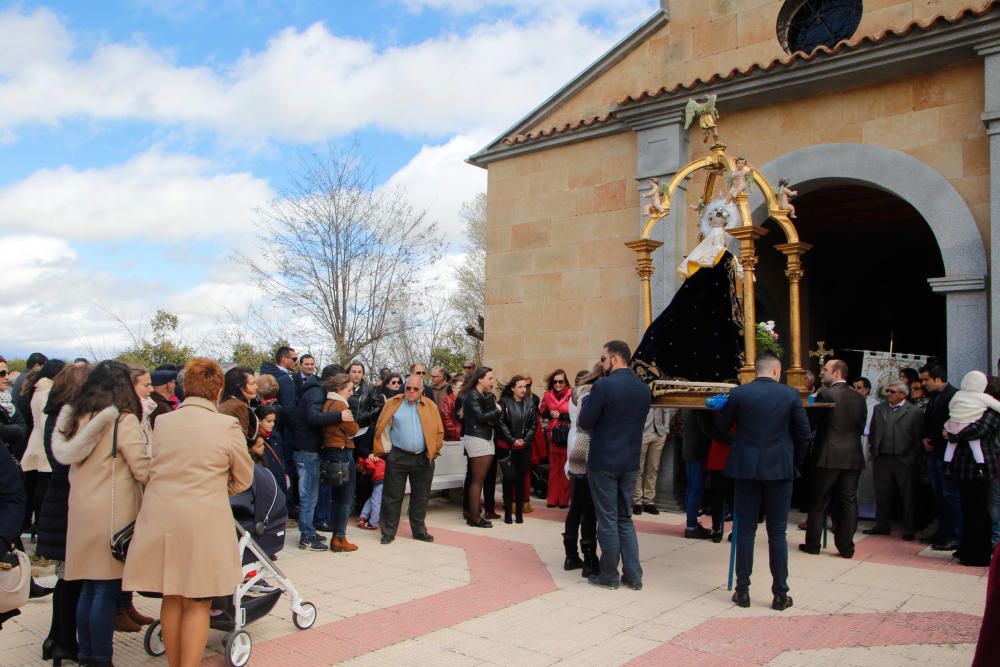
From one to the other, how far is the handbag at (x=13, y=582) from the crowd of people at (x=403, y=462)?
0.11 m

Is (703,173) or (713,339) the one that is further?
(703,173)

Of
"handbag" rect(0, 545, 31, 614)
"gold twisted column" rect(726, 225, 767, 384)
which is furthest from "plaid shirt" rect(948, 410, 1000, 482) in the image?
"handbag" rect(0, 545, 31, 614)

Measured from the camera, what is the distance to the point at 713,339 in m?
8.15

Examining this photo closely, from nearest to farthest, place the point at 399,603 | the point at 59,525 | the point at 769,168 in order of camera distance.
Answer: the point at 59,525 < the point at 399,603 < the point at 769,168

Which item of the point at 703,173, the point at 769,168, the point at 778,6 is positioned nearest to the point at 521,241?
the point at 703,173

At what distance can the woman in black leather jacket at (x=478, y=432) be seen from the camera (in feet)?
28.7

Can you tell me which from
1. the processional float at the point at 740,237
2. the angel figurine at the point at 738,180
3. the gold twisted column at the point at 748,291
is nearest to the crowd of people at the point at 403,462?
the processional float at the point at 740,237

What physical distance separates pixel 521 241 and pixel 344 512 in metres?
5.73

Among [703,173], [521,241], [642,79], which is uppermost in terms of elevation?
[642,79]

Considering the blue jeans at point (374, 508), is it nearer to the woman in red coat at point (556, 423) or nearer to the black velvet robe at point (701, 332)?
the woman in red coat at point (556, 423)

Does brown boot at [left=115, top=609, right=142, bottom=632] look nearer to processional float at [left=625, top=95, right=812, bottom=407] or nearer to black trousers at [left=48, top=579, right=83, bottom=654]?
black trousers at [left=48, top=579, right=83, bottom=654]

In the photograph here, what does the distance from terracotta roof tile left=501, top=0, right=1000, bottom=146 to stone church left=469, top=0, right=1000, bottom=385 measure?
25mm

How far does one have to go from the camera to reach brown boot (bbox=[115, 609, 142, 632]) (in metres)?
5.15

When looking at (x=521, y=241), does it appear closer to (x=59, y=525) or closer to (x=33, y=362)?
(x=33, y=362)
